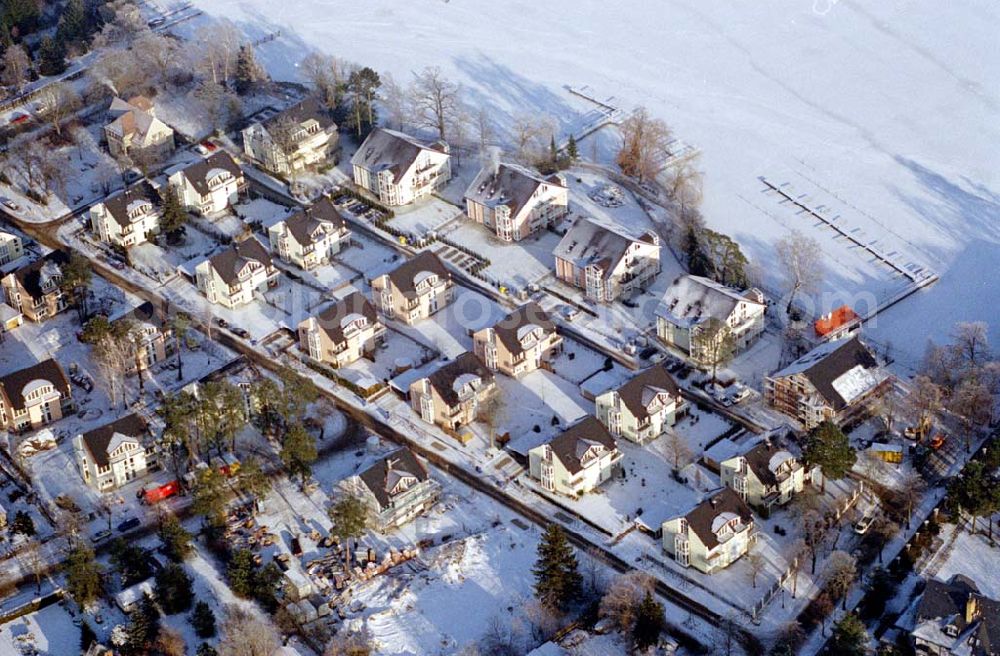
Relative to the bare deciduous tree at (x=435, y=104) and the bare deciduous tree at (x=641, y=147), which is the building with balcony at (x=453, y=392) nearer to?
the bare deciduous tree at (x=641, y=147)

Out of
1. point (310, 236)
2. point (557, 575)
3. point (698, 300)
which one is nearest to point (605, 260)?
point (698, 300)

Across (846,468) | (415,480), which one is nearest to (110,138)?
(415,480)

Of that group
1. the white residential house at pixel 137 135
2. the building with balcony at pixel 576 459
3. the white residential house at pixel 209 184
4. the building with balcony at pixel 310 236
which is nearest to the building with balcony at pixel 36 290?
the white residential house at pixel 209 184

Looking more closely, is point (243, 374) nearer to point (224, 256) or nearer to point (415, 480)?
point (224, 256)

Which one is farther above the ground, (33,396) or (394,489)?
(394,489)

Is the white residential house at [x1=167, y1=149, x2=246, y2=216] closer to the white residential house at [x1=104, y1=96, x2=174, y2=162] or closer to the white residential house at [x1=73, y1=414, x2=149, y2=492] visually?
the white residential house at [x1=104, y1=96, x2=174, y2=162]

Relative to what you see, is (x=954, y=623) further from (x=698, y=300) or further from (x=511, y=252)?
(x=511, y=252)
